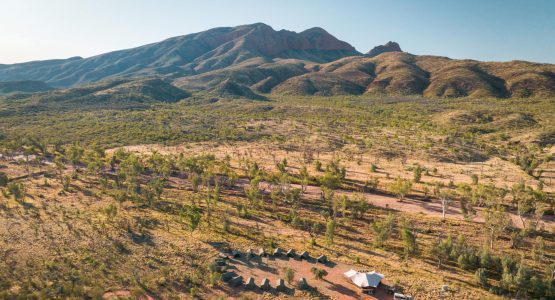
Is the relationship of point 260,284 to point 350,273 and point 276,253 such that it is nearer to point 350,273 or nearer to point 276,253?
point 276,253

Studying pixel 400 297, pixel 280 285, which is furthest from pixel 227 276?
pixel 400 297

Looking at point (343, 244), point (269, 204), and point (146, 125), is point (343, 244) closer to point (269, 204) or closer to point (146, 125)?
point (269, 204)

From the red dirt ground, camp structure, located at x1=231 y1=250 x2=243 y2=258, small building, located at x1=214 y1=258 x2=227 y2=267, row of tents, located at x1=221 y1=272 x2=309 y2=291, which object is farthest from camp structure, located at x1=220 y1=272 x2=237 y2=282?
camp structure, located at x1=231 y1=250 x2=243 y2=258

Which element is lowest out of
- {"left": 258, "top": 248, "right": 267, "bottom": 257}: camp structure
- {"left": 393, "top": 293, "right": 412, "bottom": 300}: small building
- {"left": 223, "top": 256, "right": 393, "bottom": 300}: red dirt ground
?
{"left": 223, "top": 256, "right": 393, "bottom": 300}: red dirt ground

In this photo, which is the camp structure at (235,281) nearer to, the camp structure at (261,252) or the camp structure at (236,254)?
the camp structure at (236,254)

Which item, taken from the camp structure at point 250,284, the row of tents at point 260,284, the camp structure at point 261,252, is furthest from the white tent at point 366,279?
the camp structure at point 261,252

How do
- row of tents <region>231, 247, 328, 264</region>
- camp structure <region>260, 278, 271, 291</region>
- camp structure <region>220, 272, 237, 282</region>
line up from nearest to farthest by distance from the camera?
camp structure <region>260, 278, 271, 291</region>, camp structure <region>220, 272, 237, 282</region>, row of tents <region>231, 247, 328, 264</region>

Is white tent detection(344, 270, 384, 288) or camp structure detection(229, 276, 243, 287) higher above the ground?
white tent detection(344, 270, 384, 288)

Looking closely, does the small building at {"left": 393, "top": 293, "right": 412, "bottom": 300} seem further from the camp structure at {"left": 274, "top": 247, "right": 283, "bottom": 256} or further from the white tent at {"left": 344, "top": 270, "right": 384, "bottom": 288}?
the camp structure at {"left": 274, "top": 247, "right": 283, "bottom": 256}
